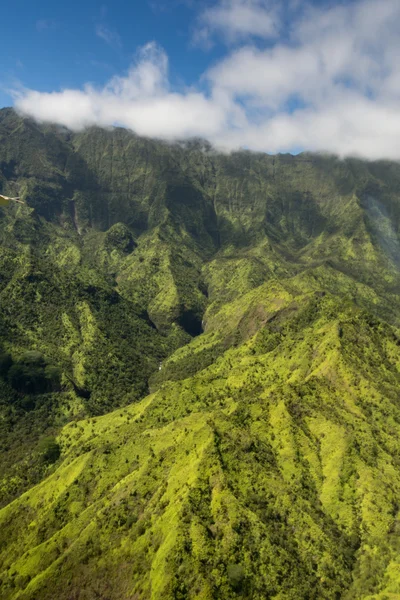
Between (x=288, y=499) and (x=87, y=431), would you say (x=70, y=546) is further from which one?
(x=87, y=431)

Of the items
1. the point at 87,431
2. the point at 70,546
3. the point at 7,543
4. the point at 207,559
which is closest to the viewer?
the point at 207,559

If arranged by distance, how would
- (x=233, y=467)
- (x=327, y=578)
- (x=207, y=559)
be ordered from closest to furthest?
(x=207, y=559) → (x=327, y=578) → (x=233, y=467)

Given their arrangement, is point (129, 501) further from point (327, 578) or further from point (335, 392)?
point (335, 392)

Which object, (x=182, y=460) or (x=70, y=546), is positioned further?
(x=182, y=460)

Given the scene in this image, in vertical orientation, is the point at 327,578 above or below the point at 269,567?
below


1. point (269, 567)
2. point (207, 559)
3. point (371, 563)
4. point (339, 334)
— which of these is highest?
point (339, 334)

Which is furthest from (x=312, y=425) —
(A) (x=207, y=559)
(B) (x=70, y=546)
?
(B) (x=70, y=546)

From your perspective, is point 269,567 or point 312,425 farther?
point 312,425

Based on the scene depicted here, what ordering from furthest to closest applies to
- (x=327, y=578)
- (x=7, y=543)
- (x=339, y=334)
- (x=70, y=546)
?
1. (x=339, y=334)
2. (x=7, y=543)
3. (x=70, y=546)
4. (x=327, y=578)

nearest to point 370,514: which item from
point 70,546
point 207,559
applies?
point 207,559
